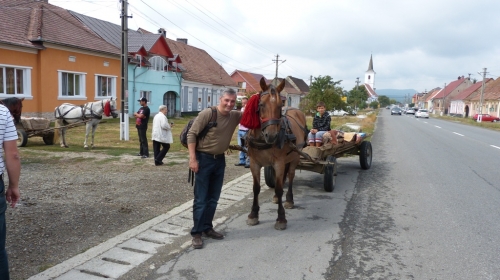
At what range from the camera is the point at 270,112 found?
16.1ft

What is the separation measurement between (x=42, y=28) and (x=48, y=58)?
5.99 feet

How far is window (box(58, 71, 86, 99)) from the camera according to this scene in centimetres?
2177

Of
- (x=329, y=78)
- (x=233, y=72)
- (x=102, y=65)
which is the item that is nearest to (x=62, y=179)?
(x=102, y=65)

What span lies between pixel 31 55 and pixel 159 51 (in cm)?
1126

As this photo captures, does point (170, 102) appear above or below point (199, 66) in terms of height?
below

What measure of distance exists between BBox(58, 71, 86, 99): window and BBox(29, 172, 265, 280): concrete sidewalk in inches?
725

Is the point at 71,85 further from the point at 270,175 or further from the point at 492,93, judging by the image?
the point at 492,93

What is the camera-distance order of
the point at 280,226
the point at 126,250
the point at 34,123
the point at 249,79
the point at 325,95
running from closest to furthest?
the point at 126,250 → the point at 280,226 → the point at 34,123 → the point at 325,95 → the point at 249,79

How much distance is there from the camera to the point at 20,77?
19.4m

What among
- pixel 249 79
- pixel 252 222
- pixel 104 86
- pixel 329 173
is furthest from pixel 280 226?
pixel 249 79

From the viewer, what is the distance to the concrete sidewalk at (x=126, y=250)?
3922mm

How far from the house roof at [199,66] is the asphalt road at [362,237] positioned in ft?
92.5

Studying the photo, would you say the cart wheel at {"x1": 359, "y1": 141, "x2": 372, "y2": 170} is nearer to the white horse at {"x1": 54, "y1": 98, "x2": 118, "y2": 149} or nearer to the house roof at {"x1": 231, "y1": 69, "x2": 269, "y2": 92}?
the white horse at {"x1": 54, "y1": 98, "x2": 118, "y2": 149}

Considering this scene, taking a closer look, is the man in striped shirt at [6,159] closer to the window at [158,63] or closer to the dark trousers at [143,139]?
the dark trousers at [143,139]
